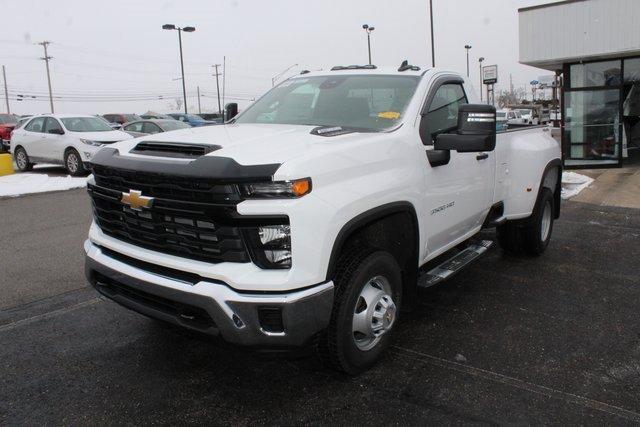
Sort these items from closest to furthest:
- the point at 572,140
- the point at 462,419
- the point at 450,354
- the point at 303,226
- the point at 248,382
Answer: the point at 303,226
the point at 462,419
the point at 248,382
the point at 450,354
the point at 572,140

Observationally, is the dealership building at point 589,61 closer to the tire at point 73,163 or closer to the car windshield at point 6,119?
the tire at point 73,163

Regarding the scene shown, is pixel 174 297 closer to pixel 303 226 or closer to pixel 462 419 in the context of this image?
pixel 303 226

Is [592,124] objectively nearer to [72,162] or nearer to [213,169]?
[72,162]

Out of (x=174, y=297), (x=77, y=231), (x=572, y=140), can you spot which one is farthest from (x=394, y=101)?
(x=572, y=140)

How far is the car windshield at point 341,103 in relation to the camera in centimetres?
399

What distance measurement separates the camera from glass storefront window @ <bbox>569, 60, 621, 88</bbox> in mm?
14203

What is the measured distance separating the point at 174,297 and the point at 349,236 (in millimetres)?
1036

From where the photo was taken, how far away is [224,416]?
119 inches

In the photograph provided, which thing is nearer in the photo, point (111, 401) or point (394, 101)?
point (111, 401)

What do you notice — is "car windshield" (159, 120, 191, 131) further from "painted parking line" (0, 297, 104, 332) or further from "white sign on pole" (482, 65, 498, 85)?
"painted parking line" (0, 297, 104, 332)

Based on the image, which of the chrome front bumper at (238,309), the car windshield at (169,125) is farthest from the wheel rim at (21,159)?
the chrome front bumper at (238,309)

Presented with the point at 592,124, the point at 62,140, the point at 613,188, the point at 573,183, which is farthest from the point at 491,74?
the point at 62,140

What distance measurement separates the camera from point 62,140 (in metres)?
14.4

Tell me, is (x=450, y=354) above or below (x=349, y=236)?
below
